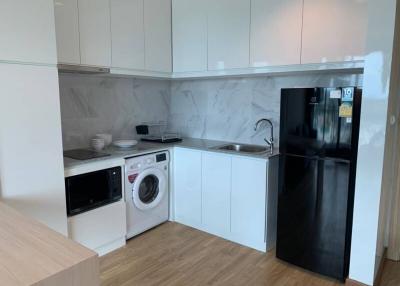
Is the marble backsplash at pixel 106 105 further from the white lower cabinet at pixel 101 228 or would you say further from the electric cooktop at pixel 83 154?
the white lower cabinet at pixel 101 228

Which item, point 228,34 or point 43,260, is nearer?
point 43,260

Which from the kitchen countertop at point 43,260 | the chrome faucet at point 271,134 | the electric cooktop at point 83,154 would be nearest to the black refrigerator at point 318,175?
the chrome faucet at point 271,134

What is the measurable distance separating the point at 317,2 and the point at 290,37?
309 mm

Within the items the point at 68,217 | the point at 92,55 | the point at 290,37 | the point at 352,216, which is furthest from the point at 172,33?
the point at 352,216

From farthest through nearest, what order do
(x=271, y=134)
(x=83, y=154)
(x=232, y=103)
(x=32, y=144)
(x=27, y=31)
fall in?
(x=232, y=103) → (x=271, y=134) → (x=83, y=154) → (x=32, y=144) → (x=27, y=31)

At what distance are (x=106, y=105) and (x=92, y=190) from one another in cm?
102

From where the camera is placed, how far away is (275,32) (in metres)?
2.54

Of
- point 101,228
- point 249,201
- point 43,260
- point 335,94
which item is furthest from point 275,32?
point 43,260

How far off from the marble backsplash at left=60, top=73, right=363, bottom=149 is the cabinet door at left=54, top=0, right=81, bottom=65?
1.51 feet

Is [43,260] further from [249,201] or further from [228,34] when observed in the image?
[228,34]

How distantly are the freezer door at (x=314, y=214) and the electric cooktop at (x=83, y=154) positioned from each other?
1.54 meters

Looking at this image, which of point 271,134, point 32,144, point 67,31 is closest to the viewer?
point 32,144

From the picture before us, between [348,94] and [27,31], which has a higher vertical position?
[27,31]

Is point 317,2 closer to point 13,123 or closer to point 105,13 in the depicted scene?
point 105,13
